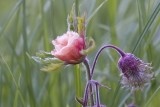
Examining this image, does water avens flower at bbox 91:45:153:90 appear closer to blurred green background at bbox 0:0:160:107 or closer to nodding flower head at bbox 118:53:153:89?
nodding flower head at bbox 118:53:153:89

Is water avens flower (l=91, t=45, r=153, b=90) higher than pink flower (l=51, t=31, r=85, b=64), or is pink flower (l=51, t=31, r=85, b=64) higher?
pink flower (l=51, t=31, r=85, b=64)

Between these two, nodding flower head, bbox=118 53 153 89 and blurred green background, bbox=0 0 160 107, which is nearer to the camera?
nodding flower head, bbox=118 53 153 89

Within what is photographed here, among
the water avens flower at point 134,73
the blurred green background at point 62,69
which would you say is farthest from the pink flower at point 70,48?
the blurred green background at point 62,69

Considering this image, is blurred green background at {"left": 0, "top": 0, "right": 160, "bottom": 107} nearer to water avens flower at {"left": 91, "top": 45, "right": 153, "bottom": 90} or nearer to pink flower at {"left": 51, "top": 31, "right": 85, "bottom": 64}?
water avens flower at {"left": 91, "top": 45, "right": 153, "bottom": 90}

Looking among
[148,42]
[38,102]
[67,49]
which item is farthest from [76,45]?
[38,102]

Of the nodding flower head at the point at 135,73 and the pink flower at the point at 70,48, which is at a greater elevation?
the pink flower at the point at 70,48

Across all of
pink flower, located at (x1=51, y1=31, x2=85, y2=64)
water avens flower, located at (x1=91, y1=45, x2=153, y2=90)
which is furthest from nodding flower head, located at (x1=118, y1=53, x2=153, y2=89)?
pink flower, located at (x1=51, y1=31, x2=85, y2=64)

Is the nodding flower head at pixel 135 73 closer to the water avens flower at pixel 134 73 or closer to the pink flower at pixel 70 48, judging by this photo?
the water avens flower at pixel 134 73
